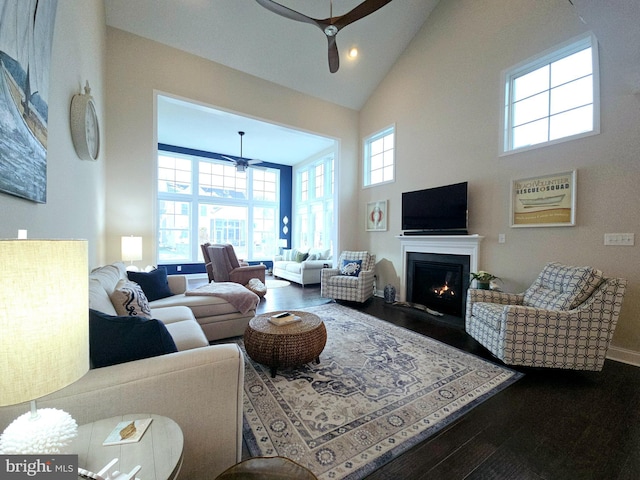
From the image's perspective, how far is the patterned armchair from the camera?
4.51 meters

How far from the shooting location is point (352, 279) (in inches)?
180

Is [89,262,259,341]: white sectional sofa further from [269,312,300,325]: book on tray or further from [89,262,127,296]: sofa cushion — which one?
[269,312,300,325]: book on tray

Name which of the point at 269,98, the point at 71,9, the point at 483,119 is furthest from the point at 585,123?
the point at 71,9

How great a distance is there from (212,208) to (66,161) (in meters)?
6.02

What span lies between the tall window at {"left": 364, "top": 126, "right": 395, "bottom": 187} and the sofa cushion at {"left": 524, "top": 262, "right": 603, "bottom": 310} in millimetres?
2927

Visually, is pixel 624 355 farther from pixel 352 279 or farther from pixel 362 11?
pixel 362 11

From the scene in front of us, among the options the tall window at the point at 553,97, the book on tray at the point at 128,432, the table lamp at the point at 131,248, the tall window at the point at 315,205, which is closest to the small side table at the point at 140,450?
the book on tray at the point at 128,432

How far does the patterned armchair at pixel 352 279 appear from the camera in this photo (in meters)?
4.51

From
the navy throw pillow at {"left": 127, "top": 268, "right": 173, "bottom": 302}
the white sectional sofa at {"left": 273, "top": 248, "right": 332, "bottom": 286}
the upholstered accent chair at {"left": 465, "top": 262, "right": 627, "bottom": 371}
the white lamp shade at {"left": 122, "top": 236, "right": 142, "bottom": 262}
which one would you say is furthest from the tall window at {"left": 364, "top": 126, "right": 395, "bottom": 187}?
the white lamp shade at {"left": 122, "top": 236, "right": 142, "bottom": 262}

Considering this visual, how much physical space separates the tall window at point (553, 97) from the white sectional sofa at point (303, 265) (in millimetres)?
4177

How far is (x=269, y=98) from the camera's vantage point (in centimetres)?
480

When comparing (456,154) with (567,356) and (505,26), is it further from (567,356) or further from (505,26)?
(567,356)

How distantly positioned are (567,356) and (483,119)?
3.04m

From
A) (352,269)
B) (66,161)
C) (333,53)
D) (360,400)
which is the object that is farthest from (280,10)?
(360,400)
